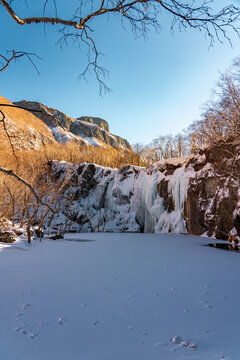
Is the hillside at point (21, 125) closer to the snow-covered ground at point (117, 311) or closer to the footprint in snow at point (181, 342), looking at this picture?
the snow-covered ground at point (117, 311)

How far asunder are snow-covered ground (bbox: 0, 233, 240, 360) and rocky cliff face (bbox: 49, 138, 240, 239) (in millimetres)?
4277

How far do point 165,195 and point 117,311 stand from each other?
24.9 feet

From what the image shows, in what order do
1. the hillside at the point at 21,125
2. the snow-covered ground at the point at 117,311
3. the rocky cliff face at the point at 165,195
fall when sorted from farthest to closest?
the rocky cliff face at the point at 165,195 < the hillside at the point at 21,125 < the snow-covered ground at the point at 117,311

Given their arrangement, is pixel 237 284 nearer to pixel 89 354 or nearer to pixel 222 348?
pixel 222 348

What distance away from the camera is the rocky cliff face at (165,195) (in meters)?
7.03

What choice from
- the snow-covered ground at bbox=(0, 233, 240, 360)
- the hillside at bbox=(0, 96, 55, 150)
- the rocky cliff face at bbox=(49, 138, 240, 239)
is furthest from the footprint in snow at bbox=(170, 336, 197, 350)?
the rocky cliff face at bbox=(49, 138, 240, 239)

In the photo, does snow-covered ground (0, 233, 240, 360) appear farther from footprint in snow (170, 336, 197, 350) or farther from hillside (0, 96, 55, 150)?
hillside (0, 96, 55, 150)

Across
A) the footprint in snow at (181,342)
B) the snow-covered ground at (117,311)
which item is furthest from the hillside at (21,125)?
the footprint in snow at (181,342)

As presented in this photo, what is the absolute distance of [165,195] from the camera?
30.1 ft

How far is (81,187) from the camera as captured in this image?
12.7 meters

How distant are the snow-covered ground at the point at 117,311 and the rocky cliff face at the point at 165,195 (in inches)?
168

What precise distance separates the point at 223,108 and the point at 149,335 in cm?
905

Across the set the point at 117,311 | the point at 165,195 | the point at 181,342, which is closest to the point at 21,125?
the point at 117,311

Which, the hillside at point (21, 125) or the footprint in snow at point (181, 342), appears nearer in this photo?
the footprint in snow at point (181, 342)
